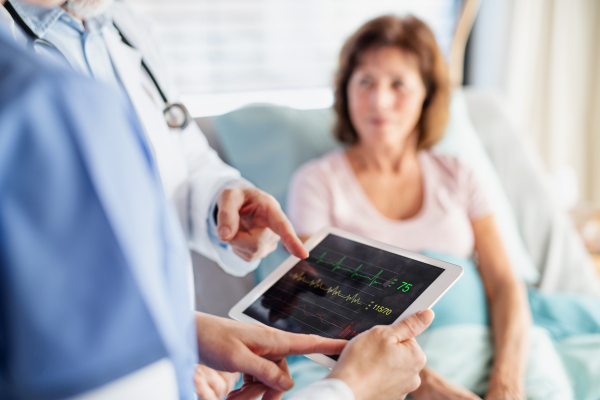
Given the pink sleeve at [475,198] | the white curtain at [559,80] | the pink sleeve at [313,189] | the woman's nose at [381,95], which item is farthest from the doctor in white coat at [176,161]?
the white curtain at [559,80]

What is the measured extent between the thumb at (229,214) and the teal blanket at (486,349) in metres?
0.24

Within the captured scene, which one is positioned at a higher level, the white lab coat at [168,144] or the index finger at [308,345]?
the white lab coat at [168,144]

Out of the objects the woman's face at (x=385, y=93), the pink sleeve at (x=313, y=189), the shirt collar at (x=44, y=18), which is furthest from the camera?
the woman's face at (x=385, y=93)

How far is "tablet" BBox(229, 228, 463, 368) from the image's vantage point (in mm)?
448

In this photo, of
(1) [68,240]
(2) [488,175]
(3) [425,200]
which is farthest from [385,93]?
(1) [68,240]

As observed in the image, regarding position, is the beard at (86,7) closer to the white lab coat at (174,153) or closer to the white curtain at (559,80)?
the white lab coat at (174,153)

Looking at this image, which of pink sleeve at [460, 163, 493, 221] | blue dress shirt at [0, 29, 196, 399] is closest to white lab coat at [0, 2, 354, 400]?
blue dress shirt at [0, 29, 196, 399]

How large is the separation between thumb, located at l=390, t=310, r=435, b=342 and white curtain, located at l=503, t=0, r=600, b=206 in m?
1.71

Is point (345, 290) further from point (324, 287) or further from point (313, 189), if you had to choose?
point (313, 189)

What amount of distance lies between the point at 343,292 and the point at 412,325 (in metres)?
0.08

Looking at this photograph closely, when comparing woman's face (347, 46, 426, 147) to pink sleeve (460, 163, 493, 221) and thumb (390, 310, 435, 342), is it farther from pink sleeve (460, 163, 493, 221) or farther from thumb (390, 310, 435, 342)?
thumb (390, 310, 435, 342)

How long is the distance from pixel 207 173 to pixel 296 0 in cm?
144

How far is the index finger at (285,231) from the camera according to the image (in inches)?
20.7

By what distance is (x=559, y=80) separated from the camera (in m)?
1.88
